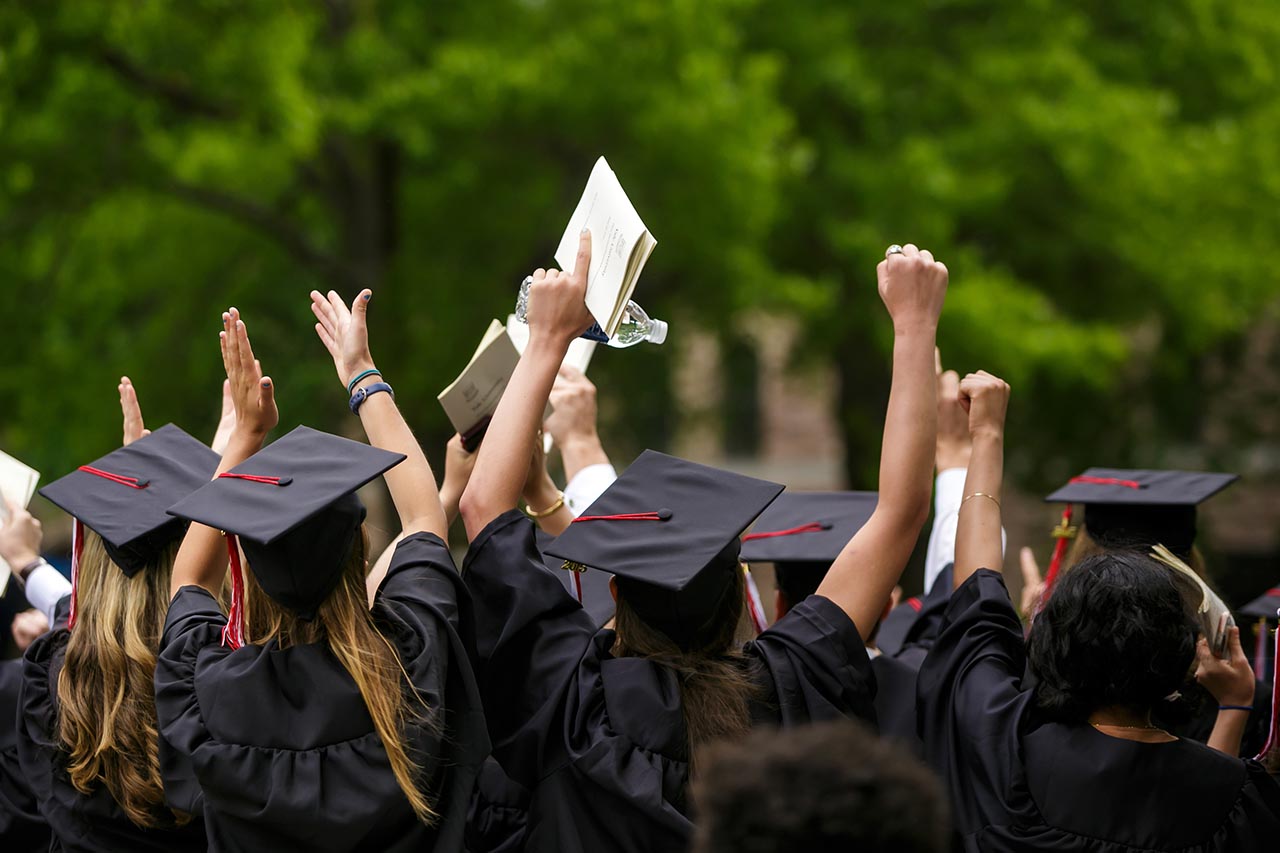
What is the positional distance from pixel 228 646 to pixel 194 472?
0.77 metres

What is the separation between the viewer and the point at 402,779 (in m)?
2.35

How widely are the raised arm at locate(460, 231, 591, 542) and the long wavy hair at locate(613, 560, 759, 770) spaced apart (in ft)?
1.10

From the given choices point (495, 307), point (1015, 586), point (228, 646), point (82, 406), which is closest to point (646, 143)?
point (495, 307)

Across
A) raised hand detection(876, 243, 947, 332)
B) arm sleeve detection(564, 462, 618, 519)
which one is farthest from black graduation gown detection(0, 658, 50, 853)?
raised hand detection(876, 243, 947, 332)

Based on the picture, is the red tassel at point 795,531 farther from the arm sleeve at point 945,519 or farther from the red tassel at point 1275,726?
the red tassel at point 1275,726

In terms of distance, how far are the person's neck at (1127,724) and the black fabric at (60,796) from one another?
1.92 m

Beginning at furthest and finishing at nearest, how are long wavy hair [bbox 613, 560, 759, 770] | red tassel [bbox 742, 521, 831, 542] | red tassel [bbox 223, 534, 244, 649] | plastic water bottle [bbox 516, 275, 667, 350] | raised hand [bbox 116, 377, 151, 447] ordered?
red tassel [bbox 742, 521, 831, 542] < raised hand [bbox 116, 377, 151, 447] < plastic water bottle [bbox 516, 275, 667, 350] < red tassel [bbox 223, 534, 244, 649] < long wavy hair [bbox 613, 560, 759, 770]

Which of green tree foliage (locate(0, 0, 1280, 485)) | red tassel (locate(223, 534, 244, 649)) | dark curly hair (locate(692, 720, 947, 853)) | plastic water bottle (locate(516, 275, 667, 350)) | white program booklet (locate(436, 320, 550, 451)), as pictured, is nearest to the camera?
dark curly hair (locate(692, 720, 947, 853))

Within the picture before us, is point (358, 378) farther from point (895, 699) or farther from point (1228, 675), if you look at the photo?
point (1228, 675)

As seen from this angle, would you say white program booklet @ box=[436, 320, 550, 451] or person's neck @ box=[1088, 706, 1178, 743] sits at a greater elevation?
white program booklet @ box=[436, 320, 550, 451]

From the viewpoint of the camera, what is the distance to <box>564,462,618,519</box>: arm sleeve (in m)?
3.76

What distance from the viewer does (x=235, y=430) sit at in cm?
284

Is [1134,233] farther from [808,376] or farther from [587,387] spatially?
[587,387]

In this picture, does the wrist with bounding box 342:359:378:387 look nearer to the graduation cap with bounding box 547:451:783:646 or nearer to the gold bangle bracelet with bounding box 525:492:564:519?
the graduation cap with bounding box 547:451:783:646
